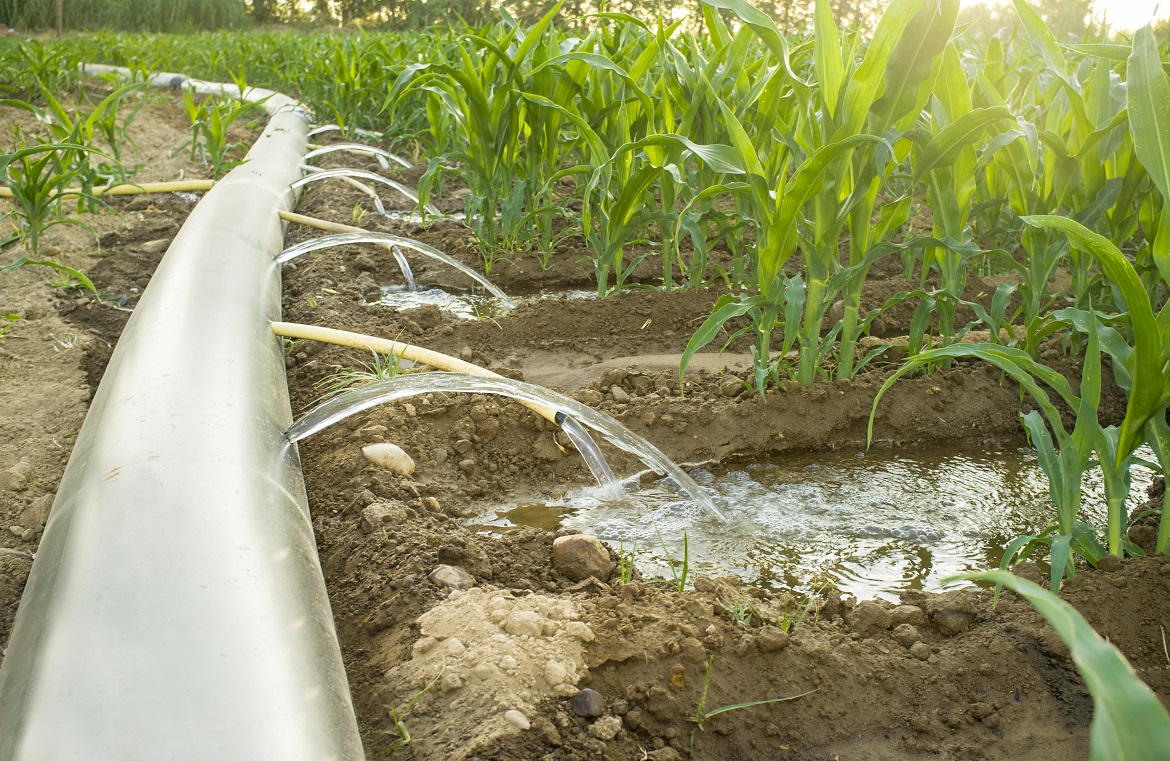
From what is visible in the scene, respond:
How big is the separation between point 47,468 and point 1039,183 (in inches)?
92.8

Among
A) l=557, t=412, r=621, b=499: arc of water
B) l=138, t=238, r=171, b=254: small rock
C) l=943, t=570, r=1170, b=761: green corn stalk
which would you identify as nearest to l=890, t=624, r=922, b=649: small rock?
l=557, t=412, r=621, b=499: arc of water

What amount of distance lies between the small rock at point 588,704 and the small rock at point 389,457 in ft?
2.33

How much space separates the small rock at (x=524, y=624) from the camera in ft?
3.92

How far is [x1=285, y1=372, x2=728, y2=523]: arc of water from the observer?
1.48m

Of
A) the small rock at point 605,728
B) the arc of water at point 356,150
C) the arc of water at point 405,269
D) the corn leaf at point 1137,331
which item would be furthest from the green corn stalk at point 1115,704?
the arc of water at point 356,150

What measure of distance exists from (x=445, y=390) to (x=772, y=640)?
2.16 ft

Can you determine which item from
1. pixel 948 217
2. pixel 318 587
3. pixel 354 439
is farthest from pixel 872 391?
pixel 318 587

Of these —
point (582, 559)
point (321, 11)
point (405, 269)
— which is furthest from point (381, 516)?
point (321, 11)

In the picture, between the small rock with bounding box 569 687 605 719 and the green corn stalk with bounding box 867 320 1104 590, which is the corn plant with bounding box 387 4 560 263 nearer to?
the green corn stalk with bounding box 867 320 1104 590

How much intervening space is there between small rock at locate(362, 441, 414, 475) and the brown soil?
3 cm

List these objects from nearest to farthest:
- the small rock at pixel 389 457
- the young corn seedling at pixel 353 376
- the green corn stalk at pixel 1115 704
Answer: the green corn stalk at pixel 1115 704
the small rock at pixel 389 457
the young corn seedling at pixel 353 376

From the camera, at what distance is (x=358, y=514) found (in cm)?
152

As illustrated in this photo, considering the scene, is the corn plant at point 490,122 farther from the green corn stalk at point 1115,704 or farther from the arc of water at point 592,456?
the green corn stalk at point 1115,704

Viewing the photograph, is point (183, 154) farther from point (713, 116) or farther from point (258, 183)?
point (713, 116)
